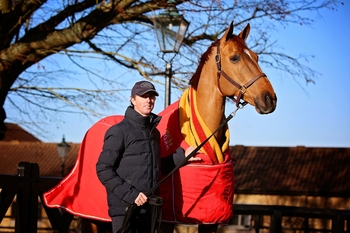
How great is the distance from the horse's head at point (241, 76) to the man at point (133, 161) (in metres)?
0.80

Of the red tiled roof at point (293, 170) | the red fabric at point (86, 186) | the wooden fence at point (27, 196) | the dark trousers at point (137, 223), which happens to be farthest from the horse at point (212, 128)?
the red tiled roof at point (293, 170)

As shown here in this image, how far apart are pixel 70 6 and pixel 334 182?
20029mm

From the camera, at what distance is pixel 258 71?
4641 millimetres

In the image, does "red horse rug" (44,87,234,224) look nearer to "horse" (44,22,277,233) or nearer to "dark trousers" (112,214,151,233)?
"horse" (44,22,277,233)

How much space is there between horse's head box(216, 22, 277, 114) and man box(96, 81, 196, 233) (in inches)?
31.5

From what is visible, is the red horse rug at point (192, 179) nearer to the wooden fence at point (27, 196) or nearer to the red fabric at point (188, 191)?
the red fabric at point (188, 191)

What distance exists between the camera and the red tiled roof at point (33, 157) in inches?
1225


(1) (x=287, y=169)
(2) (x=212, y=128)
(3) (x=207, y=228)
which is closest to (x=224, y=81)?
(2) (x=212, y=128)

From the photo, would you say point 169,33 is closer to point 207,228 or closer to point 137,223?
point 207,228

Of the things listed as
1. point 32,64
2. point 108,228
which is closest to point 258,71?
point 108,228

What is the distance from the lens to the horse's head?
4.45 meters

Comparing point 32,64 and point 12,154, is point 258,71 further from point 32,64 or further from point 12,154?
point 12,154

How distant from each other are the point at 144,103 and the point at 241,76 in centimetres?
95

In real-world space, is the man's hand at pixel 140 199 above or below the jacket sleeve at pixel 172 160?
below
